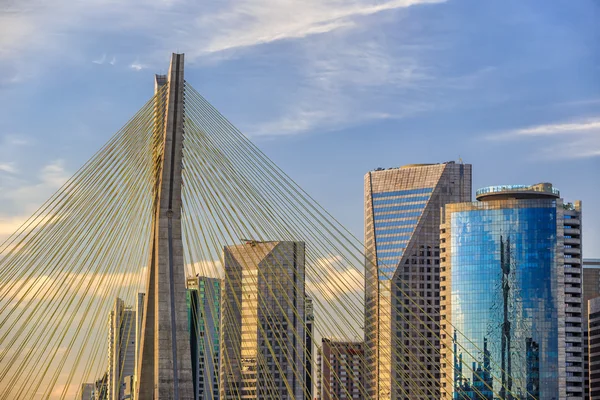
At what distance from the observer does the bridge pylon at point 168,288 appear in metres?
34.0

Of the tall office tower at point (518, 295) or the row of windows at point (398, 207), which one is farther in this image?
the row of windows at point (398, 207)

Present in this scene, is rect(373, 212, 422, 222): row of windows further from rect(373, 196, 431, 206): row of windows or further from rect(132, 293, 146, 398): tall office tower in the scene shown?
rect(132, 293, 146, 398): tall office tower

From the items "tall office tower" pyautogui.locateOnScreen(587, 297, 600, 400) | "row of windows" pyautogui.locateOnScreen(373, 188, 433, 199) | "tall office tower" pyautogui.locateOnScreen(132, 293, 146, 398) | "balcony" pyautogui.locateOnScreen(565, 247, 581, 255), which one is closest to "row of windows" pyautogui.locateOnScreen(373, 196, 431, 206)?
"row of windows" pyautogui.locateOnScreen(373, 188, 433, 199)

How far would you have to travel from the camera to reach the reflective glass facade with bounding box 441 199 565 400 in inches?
4865

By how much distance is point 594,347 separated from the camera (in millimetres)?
142250

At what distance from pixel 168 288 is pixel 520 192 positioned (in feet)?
320

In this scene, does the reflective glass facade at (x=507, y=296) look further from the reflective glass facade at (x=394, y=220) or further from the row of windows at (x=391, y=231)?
the row of windows at (x=391, y=231)

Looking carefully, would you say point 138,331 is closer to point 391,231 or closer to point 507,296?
point 507,296

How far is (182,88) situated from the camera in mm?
36531

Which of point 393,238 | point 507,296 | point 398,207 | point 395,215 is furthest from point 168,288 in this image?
point 393,238

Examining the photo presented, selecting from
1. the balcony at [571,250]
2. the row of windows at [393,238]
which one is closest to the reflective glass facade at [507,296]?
the balcony at [571,250]

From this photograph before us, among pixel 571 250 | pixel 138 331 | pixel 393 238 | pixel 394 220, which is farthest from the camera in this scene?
pixel 393 238

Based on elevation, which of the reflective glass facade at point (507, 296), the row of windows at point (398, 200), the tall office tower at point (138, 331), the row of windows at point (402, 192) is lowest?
the tall office tower at point (138, 331)

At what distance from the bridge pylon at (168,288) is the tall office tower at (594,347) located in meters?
112
